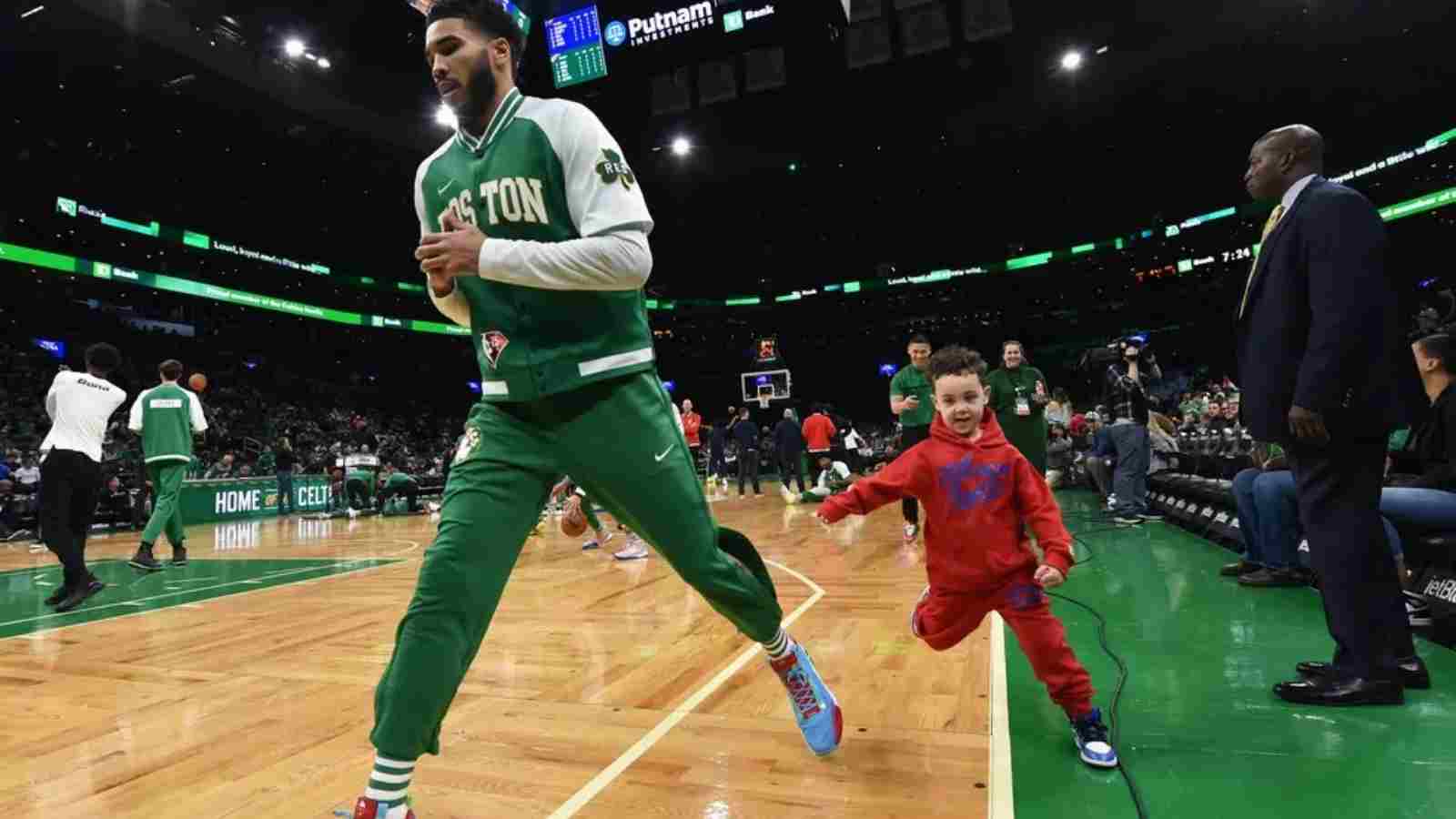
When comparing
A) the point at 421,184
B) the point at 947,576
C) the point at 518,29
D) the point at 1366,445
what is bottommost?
the point at 947,576

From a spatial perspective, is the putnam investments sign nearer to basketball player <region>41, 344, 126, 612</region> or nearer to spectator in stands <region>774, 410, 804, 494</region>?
spectator in stands <region>774, 410, 804, 494</region>

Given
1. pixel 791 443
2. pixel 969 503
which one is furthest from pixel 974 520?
pixel 791 443

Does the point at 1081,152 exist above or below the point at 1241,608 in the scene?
above

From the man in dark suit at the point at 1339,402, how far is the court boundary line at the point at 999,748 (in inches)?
33.9

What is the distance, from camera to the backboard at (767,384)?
87.2 ft

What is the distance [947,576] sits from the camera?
210 cm

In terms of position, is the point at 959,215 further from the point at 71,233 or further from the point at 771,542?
the point at 71,233

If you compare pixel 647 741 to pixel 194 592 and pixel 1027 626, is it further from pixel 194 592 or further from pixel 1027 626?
pixel 194 592

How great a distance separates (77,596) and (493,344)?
5032 millimetres

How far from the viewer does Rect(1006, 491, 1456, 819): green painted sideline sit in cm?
158

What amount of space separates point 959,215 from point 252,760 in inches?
1157

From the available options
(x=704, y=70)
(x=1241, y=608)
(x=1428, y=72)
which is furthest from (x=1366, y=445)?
(x=1428, y=72)

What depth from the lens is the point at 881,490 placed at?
84.2 inches

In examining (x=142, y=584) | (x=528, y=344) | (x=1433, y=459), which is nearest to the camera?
(x=528, y=344)
